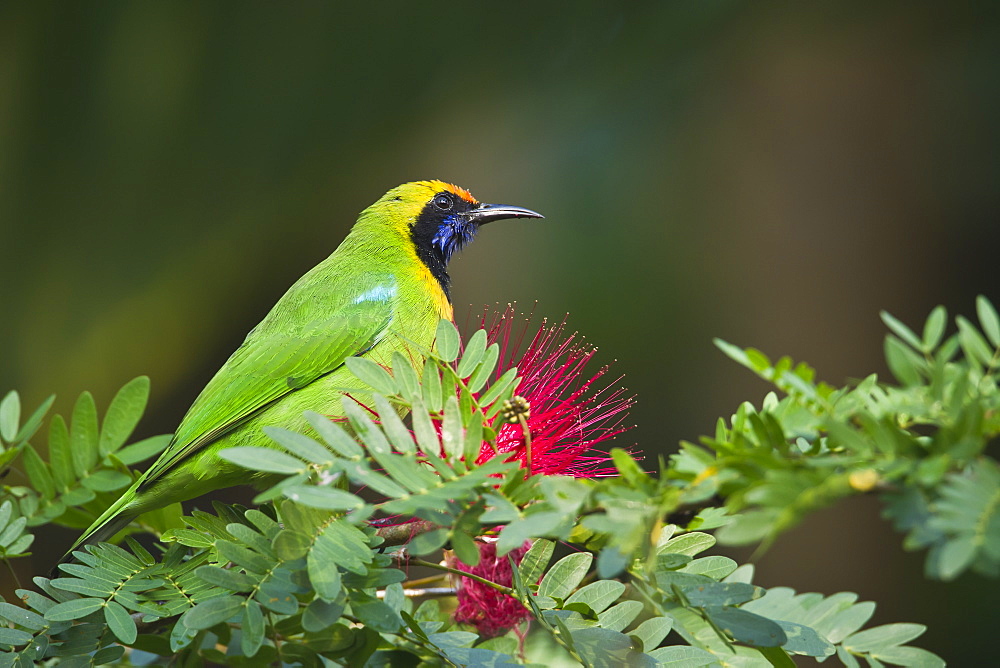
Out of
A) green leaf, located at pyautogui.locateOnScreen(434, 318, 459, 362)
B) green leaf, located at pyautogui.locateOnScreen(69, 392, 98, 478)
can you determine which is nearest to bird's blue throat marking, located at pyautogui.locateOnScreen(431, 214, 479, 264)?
green leaf, located at pyautogui.locateOnScreen(69, 392, 98, 478)

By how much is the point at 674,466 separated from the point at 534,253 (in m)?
3.48

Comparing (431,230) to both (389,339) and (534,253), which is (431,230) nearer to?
(389,339)

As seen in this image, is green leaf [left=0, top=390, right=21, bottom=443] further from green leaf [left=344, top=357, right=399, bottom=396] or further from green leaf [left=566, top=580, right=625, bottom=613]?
green leaf [left=566, top=580, right=625, bottom=613]

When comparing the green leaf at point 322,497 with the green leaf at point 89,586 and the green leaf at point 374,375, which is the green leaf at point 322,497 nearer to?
the green leaf at point 374,375

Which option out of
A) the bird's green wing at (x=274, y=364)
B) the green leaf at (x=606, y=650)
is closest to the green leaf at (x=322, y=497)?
the green leaf at (x=606, y=650)

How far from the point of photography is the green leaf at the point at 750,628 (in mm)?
974

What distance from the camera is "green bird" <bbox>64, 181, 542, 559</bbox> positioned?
184cm

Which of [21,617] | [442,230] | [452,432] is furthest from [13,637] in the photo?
[442,230]

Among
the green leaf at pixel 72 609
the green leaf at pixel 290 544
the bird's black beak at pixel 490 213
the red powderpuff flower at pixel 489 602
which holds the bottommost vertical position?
the red powderpuff flower at pixel 489 602

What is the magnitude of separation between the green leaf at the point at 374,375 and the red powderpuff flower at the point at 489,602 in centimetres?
53

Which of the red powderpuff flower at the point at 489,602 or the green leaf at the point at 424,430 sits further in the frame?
the red powderpuff flower at the point at 489,602

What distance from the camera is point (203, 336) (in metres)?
3.93

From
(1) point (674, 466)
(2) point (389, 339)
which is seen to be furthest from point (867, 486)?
(2) point (389, 339)

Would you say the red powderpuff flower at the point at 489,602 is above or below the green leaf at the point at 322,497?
below
